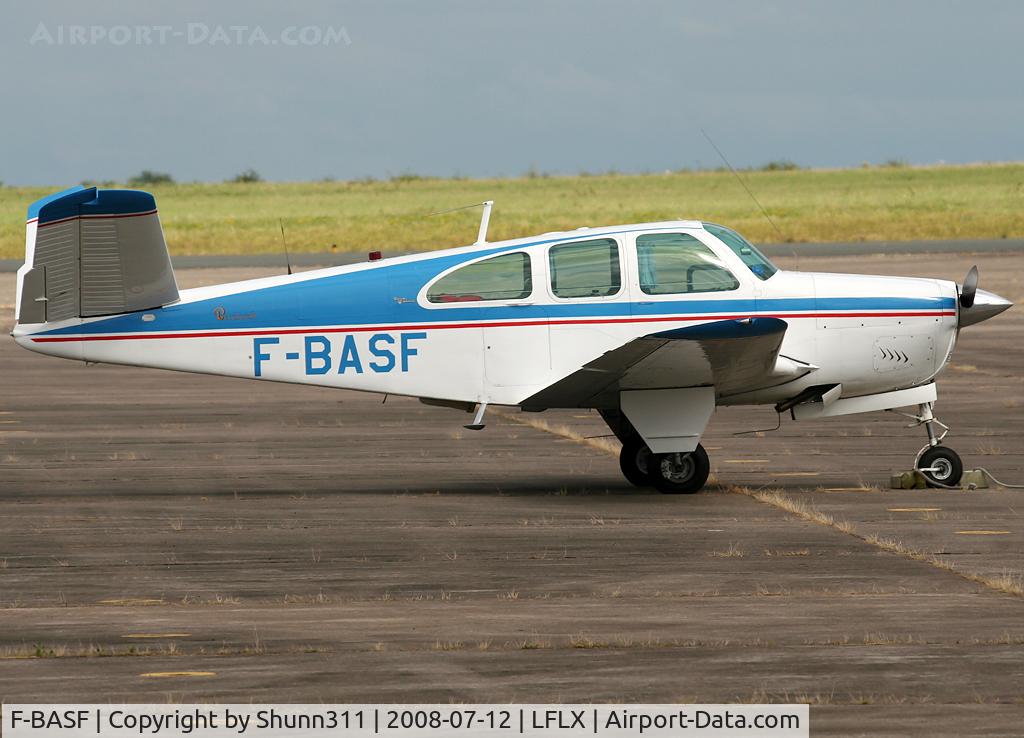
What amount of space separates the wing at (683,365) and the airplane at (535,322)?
26 millimetres

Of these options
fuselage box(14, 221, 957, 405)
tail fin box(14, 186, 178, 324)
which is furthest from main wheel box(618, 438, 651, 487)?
tail fin box(14, 186, 178, 324)

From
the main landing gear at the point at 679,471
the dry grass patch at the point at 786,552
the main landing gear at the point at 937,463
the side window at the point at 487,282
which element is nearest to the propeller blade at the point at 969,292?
the main landing gear at the point at 937,463

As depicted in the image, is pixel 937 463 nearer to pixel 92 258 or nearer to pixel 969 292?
pixel 969 292

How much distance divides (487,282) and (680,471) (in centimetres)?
222

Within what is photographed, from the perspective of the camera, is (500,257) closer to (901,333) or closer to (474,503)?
(474,503)

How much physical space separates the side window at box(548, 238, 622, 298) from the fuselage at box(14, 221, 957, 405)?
1 centimetres

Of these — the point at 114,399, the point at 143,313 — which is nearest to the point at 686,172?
the point at 114,399

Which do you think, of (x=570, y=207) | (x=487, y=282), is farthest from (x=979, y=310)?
(x=570, y=207)

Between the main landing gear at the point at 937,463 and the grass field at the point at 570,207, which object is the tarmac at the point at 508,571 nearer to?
the main landing gear at the point at 937,463

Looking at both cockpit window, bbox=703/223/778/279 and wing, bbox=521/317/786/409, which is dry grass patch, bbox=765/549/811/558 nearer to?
wing, bbox=521/317/786/409

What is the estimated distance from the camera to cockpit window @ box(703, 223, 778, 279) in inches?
504

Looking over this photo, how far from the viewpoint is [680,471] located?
1294 cm

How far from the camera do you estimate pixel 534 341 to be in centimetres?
1277

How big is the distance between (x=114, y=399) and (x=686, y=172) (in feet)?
382
